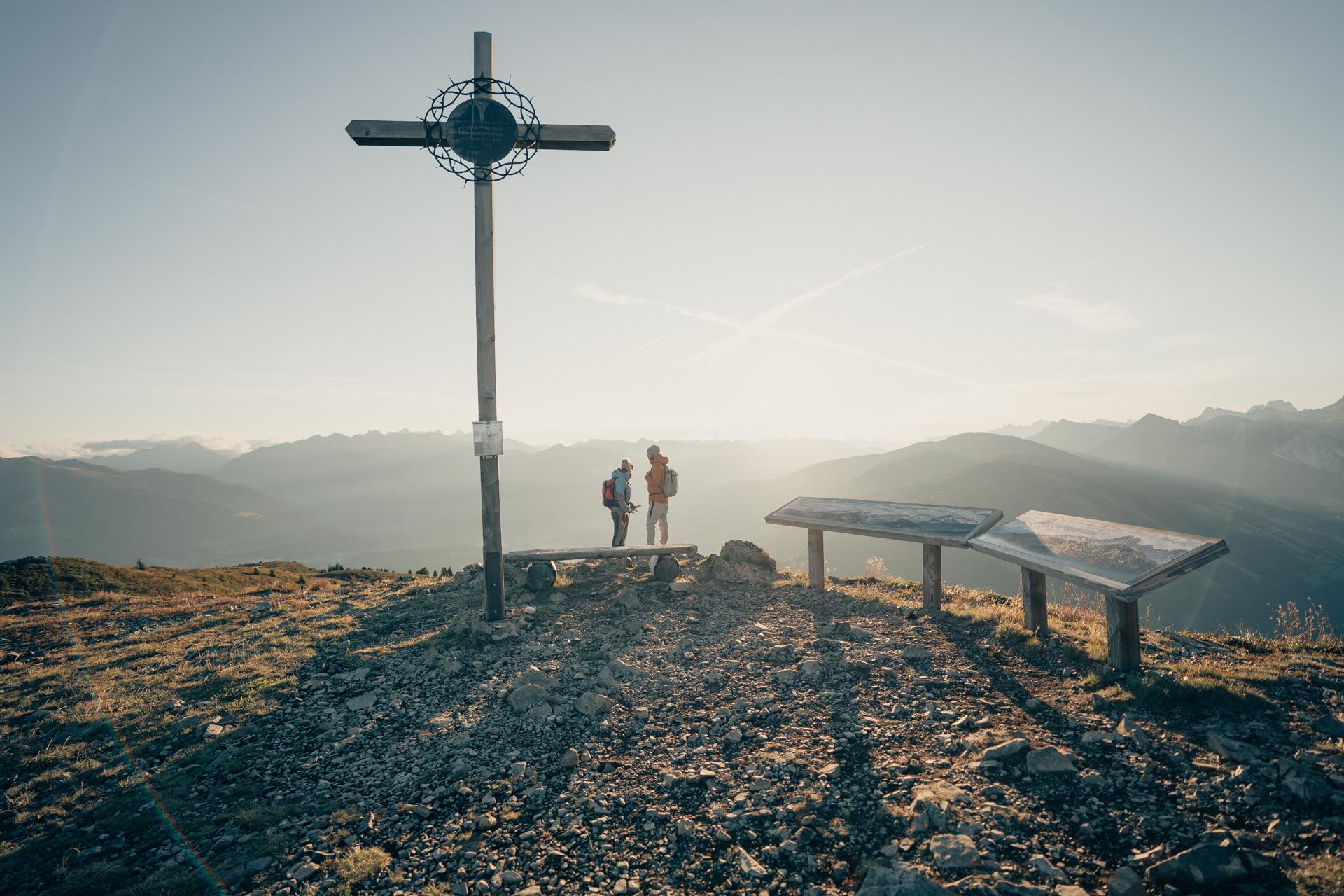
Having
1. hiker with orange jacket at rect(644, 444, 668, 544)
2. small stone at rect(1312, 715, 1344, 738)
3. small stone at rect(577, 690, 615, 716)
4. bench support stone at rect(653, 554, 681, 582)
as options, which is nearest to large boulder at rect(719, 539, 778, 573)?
bench support stone at rect(653, 554, 681, 582)

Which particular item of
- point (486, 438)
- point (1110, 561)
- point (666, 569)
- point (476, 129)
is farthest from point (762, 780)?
point (476, 129)

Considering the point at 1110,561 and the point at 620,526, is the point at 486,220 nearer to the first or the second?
the point at 620,526

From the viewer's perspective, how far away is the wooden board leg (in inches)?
357

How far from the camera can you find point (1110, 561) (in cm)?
615

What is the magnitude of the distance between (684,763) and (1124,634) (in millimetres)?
4765

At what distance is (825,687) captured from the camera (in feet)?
21.1

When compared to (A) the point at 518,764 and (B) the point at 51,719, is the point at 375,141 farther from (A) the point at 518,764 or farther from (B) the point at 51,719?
(A) the point at 518,764

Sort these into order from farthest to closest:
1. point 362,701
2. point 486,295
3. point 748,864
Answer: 1. point 486,295
2. point 362,701
3. point 748,864

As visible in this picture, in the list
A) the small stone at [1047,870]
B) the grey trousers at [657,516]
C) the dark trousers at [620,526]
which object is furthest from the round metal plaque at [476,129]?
the small stone at [1047,870]

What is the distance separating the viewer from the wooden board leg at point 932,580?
29.7 ft

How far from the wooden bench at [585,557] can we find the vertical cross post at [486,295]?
1.98 m

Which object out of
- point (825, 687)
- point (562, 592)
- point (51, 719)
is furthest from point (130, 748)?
point (825, 687)

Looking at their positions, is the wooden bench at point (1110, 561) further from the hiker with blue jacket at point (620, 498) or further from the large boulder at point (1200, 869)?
the hiker with blue jacket at point (620, 498)

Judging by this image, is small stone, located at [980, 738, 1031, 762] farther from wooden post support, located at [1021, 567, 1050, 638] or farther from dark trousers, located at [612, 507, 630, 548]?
dark trousers, located at [612, 507, 630, 548]
